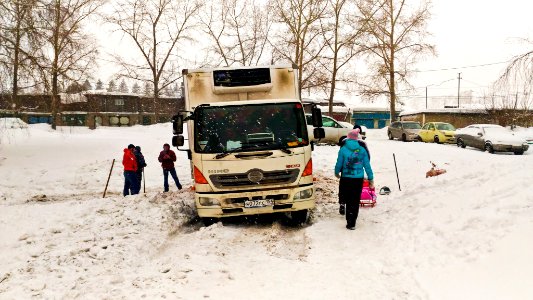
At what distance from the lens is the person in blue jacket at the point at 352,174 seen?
7.38 m

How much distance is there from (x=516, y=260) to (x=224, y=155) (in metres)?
4.73

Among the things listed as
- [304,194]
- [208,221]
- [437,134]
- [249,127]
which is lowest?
[208,221]

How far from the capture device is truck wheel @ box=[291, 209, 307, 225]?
8.09 metres

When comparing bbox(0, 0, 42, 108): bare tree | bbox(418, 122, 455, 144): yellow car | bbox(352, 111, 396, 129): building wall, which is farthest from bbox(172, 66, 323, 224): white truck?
bbox(352, 111, 396, 129): building wall

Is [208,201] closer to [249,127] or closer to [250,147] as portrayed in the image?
[250,147]

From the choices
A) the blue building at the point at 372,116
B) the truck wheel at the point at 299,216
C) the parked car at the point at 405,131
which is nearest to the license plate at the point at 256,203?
the truck wheel at the point at 299,216

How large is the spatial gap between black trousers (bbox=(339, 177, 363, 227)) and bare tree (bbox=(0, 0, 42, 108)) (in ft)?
39.8

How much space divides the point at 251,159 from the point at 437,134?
76.2ft

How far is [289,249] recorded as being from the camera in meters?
6.48

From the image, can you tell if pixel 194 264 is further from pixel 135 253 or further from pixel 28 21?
pixel 28 21

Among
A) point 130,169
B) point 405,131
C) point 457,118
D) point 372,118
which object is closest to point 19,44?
point 130,169

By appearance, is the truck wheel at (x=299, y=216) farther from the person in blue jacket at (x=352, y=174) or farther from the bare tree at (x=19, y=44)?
the bare tree at (x=19, y=44)

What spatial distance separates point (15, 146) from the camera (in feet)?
70.0

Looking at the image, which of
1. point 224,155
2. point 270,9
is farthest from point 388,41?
point 224,155
